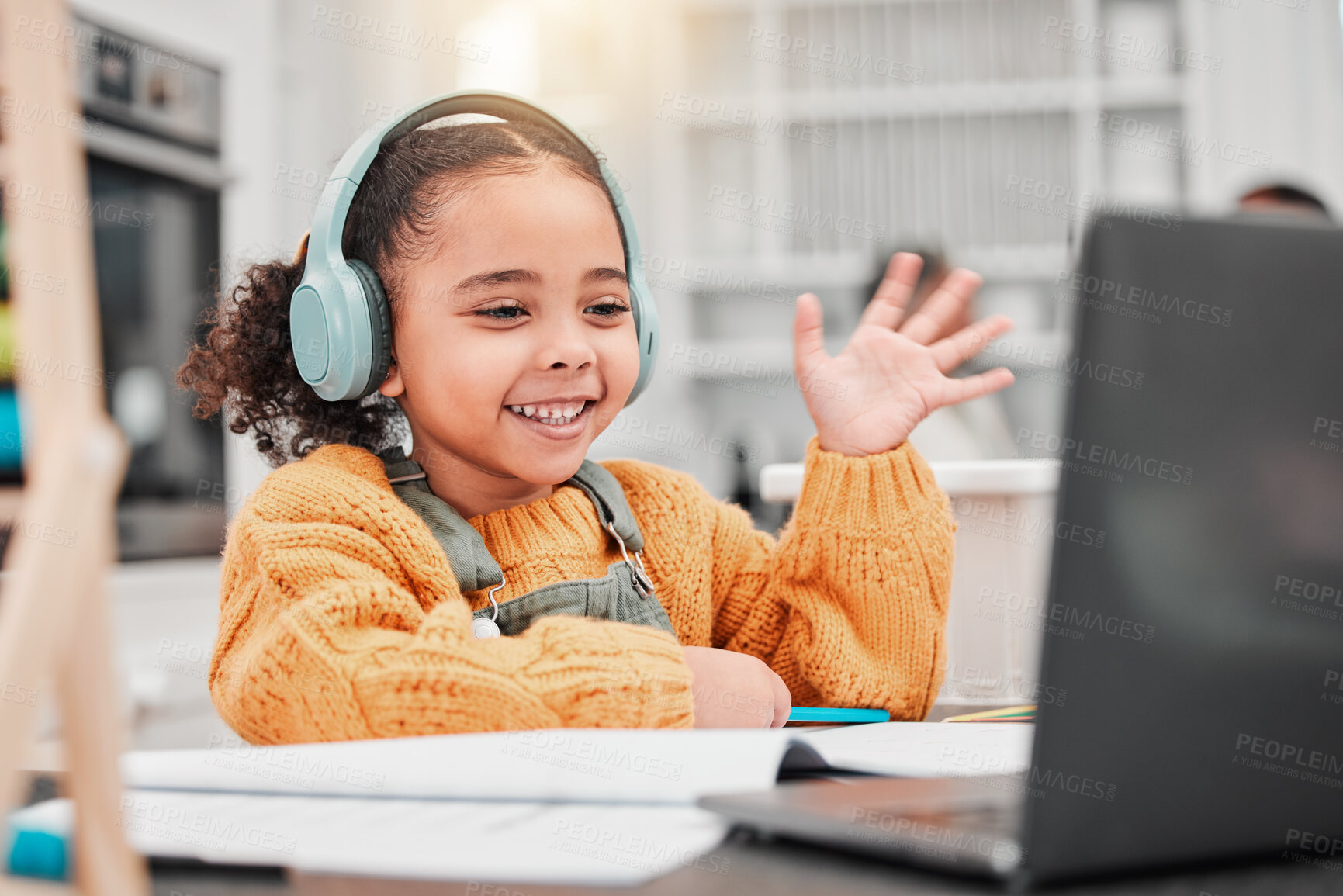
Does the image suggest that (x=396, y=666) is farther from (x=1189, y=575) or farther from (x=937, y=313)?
(x=937, y=313)

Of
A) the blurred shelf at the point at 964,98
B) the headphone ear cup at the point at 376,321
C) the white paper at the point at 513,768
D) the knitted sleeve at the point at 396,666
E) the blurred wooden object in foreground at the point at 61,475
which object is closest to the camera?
the blurred wooden object in foreground at the point at 61,475

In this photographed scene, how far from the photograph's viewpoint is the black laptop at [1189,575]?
0.31 metres

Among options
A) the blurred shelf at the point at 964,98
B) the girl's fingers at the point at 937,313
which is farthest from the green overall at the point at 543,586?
the blurred shelf at the point at 964,98

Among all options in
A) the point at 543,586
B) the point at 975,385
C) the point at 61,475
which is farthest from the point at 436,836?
the point at 975,385

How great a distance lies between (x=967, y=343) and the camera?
3.14ft

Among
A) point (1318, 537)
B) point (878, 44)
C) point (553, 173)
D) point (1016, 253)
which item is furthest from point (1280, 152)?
point (1318, 537)

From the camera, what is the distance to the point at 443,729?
582 millimetres

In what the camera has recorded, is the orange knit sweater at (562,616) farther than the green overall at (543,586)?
Result: No

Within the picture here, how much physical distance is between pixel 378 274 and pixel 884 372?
1.50 feet

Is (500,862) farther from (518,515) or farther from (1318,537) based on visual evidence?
(518,515)

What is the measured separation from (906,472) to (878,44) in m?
2.75

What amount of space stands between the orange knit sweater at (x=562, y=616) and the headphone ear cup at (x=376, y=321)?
67mm

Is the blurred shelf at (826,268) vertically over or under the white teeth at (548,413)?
over

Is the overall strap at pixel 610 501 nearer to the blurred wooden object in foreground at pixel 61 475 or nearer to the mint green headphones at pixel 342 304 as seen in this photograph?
the mint green headphones at pixel 342 304
